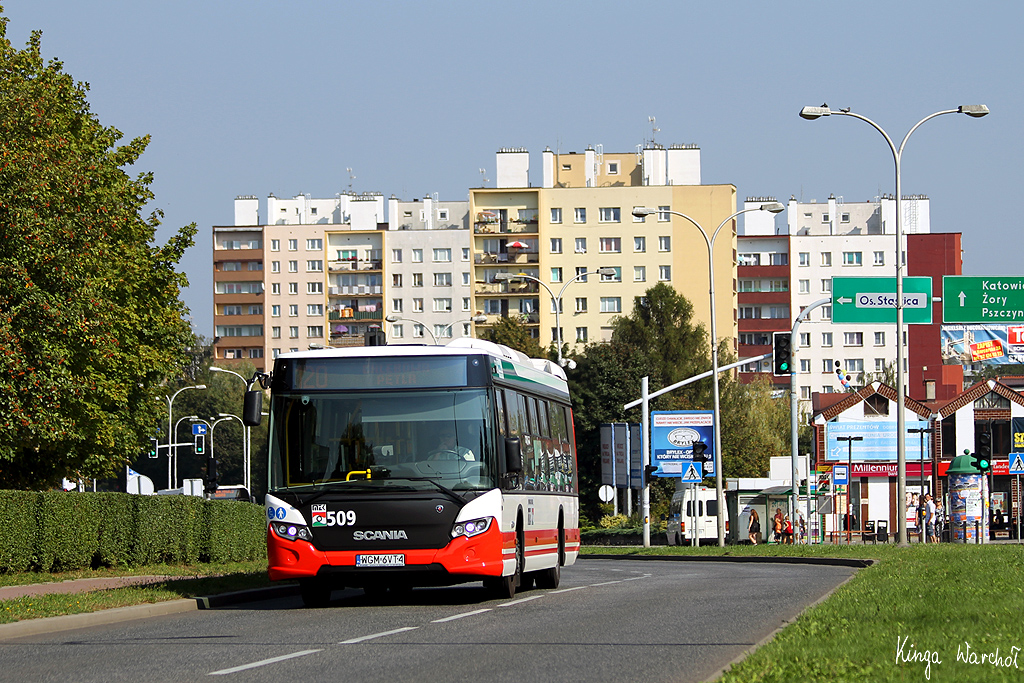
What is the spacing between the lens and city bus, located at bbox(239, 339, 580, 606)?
17297 millimetres

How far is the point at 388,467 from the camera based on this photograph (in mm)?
17375


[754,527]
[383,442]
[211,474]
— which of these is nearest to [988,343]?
[754,527]

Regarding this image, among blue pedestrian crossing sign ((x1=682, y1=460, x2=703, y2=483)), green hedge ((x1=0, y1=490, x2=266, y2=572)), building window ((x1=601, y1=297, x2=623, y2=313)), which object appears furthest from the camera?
building window ((x1=601, y1=297, x2=623, y2=313))

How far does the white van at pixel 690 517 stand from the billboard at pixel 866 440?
15976 millimetres

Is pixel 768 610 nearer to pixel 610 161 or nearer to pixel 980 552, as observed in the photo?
pixel 980 552

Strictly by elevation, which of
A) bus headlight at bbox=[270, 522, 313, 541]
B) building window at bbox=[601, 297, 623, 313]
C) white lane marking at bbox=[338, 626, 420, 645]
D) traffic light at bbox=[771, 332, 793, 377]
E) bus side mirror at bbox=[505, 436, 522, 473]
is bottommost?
white lane marking at bbox=[338, 626, 420, 645]

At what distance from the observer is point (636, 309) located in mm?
102750

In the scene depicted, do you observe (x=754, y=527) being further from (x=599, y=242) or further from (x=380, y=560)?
(x=599, y=242)

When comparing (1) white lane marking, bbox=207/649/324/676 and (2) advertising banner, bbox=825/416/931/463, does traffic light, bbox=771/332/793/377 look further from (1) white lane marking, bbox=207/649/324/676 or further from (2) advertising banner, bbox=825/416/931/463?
(2) advertising banner, bbox=825/416/931/463

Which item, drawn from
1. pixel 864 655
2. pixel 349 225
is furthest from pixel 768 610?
pixel 349 225

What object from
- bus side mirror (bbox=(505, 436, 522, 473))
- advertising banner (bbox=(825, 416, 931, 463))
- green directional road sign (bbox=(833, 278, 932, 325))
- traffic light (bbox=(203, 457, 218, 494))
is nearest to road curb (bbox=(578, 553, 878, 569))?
green directional road sign (bbox=(833, 278, 932, 325))

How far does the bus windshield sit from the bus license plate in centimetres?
76

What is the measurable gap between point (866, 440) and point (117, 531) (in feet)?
195

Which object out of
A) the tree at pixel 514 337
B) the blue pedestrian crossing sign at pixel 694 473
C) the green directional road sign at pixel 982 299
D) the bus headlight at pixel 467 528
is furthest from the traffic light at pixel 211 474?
the tree at pixel 514 337
